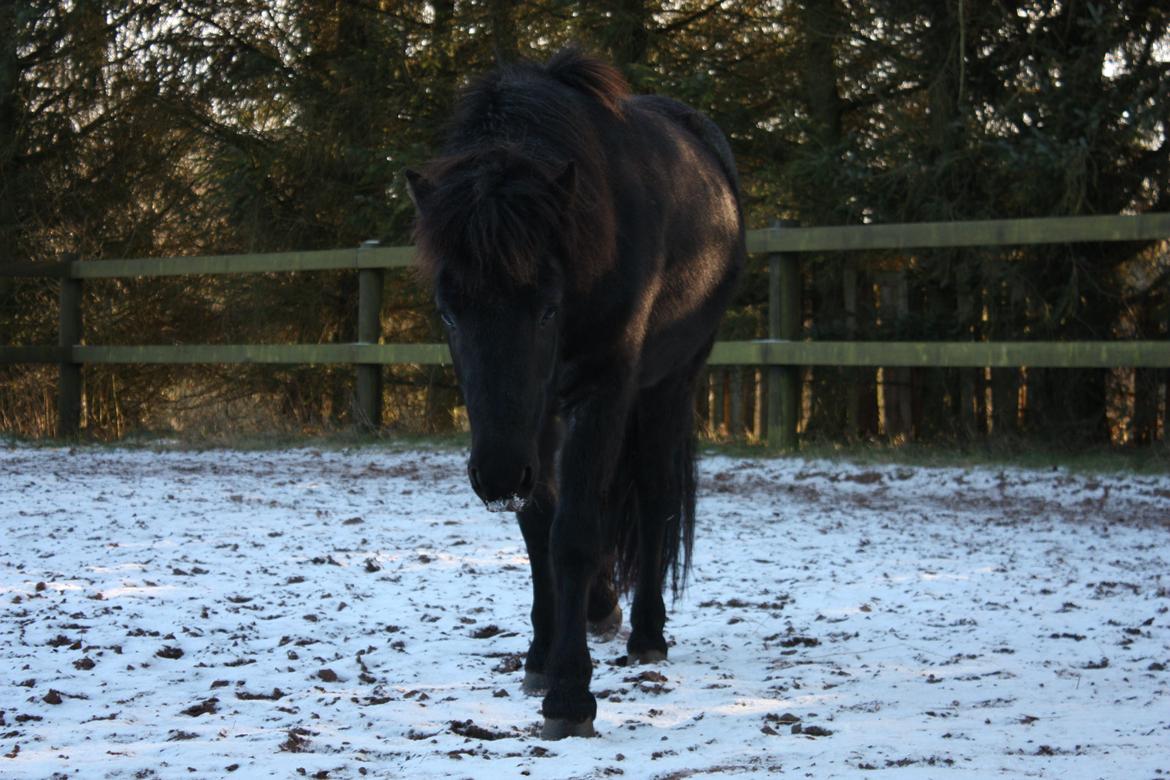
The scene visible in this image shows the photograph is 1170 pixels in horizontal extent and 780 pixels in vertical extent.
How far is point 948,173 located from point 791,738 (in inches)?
302

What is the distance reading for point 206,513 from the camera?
6461 mm

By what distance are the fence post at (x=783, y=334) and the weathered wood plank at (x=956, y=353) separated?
0.14m

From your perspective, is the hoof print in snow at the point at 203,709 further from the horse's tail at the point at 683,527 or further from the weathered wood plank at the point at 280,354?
the weathered wood plank at the point at 280,354

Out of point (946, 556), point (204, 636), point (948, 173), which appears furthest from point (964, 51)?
point (204, 636)

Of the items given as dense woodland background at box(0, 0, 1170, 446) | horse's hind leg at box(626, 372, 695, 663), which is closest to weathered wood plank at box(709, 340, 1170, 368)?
dense woodland background at box(0, 0, 1170, 446)

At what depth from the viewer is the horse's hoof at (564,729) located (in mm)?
3043

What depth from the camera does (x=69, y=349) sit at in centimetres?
1155

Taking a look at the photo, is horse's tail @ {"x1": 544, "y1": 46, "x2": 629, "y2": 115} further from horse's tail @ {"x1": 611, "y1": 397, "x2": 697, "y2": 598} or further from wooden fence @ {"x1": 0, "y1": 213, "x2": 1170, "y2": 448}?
wooden fence @ {"x1": 0, "y1": 213, "x2": 1170, "y2": 448}

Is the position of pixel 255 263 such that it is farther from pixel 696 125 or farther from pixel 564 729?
pixel 564 729

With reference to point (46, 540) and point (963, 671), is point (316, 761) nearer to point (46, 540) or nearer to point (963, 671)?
point (963, 671)

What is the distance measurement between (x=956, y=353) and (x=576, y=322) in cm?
559

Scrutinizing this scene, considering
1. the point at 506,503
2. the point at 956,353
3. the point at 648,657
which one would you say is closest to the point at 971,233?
the point at 956,353

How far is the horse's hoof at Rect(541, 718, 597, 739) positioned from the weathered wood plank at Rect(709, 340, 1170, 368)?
5346mm

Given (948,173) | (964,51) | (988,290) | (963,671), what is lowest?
→ (963,671)
